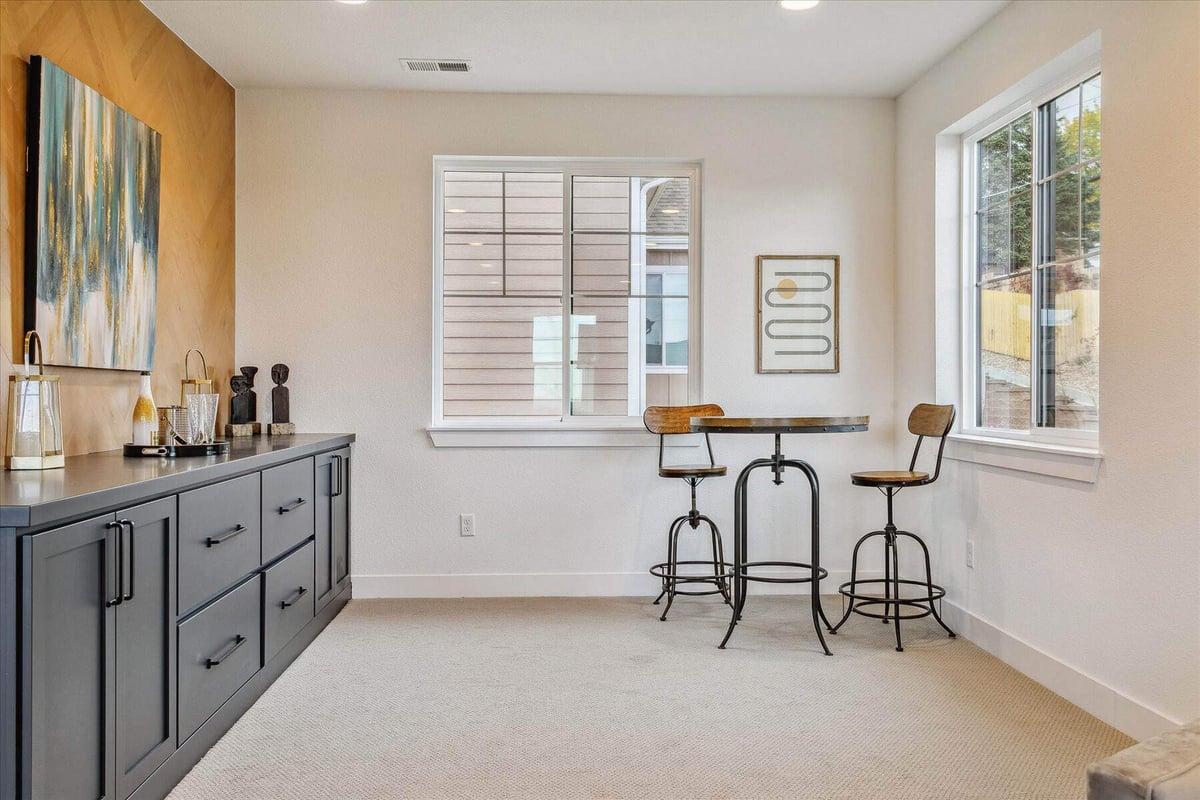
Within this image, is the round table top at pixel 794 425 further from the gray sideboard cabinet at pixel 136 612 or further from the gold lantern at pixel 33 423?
the gold lantern at pixel 33 423

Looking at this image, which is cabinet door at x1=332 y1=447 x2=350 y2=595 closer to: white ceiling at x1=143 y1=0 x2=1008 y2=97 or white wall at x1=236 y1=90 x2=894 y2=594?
white wall at x1=236 y1=90 x2=894 y2=594

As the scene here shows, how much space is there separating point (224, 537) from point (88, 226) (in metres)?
1.18

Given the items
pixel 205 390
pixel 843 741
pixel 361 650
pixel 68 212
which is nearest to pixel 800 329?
pixel 843 741

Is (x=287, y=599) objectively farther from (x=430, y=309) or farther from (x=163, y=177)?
(x=163, y=177)

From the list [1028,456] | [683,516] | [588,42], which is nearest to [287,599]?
[683,516]

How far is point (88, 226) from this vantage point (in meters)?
2.71

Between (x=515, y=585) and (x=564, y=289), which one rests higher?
(x=564, y=289)

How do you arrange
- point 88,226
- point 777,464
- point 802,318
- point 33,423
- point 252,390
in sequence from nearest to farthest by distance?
point 33,423, point 88,226, point 777,464, point 252,390, point 802,318

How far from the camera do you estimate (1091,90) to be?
281cm

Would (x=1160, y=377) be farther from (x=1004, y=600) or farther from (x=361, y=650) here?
(x=361, y=650)

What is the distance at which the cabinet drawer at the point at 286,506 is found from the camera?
2.82m

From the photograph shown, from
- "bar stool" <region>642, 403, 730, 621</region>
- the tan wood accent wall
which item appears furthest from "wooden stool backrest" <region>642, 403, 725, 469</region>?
the tan wood accent wall

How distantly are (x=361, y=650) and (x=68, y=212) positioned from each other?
1887 mm

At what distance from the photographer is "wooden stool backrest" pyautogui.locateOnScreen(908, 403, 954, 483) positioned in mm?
3340
